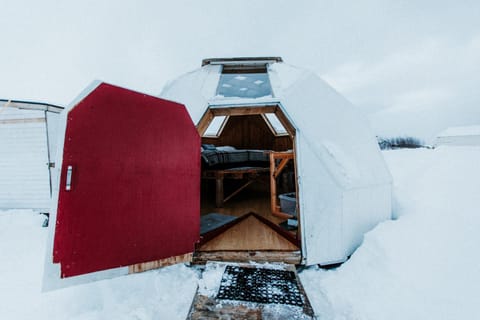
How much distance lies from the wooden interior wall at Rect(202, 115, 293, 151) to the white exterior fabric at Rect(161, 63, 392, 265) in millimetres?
4264

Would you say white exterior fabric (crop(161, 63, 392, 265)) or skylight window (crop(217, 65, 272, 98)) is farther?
skylight window (crop(217, 65, 272, 98))

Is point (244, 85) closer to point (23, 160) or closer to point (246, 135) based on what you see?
point (246, 135)

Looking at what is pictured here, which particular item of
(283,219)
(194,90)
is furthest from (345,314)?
(194,90)

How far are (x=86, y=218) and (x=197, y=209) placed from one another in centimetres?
115

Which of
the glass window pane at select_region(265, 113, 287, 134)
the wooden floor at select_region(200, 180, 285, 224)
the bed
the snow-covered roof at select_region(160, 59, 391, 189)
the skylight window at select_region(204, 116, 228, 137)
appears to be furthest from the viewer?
Result: the skylight window at select_region(204, 116, 228, 137)

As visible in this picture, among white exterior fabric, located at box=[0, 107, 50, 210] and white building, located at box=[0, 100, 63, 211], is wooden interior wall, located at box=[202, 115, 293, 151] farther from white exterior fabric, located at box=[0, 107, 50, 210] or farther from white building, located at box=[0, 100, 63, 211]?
white exterior fabric, located at box=[0, 107, 50, 210]

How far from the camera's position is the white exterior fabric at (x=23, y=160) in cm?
600

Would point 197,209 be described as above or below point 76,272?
above

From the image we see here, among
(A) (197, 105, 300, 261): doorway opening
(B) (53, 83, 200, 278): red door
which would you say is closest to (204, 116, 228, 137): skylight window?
(A) (197, 105, 300, 261): doorway opening

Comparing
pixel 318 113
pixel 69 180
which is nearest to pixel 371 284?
pixel 318 113

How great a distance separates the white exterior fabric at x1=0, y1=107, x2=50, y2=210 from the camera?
6.00 metres

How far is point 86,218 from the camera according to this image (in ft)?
5.88

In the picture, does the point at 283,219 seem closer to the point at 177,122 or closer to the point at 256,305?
the point at 256,305

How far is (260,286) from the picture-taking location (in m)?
2.16
